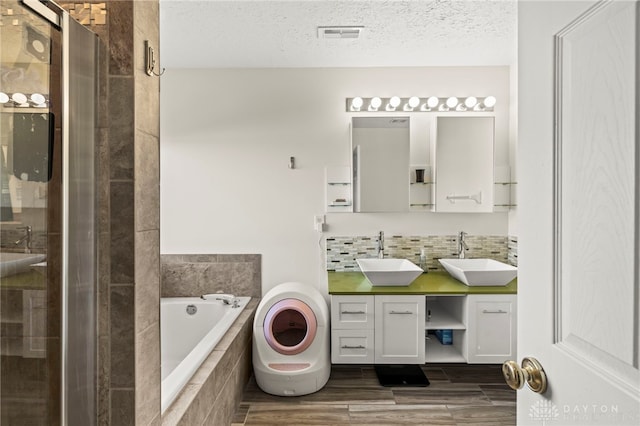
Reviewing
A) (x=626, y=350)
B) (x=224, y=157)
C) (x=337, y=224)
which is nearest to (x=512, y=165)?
(x=337, y=224)

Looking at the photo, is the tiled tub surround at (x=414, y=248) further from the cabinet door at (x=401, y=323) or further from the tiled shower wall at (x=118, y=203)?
the tiled shower wall at (x=118, y=203)

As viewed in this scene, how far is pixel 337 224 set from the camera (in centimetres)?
328

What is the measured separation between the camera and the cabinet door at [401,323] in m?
2.66

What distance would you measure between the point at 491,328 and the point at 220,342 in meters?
1.80

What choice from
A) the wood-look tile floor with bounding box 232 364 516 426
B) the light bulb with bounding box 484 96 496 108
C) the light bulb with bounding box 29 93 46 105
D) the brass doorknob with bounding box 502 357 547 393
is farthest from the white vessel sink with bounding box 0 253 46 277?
Answer: the light bulb with bounding box 484 96 496 108

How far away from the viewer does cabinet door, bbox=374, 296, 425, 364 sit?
2664mm

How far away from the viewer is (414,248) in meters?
3.29

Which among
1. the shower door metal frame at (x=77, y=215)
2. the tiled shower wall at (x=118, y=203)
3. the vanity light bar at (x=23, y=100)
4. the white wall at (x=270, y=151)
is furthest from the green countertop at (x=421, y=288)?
the vanity light bar at (x=23, y=100)

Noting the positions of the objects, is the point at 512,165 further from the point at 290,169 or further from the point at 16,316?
the point at 16,316

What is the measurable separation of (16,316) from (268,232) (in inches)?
94.5

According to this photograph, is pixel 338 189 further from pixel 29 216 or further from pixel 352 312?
pixel 29 216

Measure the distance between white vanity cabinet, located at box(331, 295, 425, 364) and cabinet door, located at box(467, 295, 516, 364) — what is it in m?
0.35

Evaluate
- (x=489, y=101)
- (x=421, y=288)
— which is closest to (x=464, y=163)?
(x=489, y=101)

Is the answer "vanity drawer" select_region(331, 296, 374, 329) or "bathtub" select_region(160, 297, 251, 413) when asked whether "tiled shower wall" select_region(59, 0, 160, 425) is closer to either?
"vanity drawer" select_region(331, 296, 374, 329)
